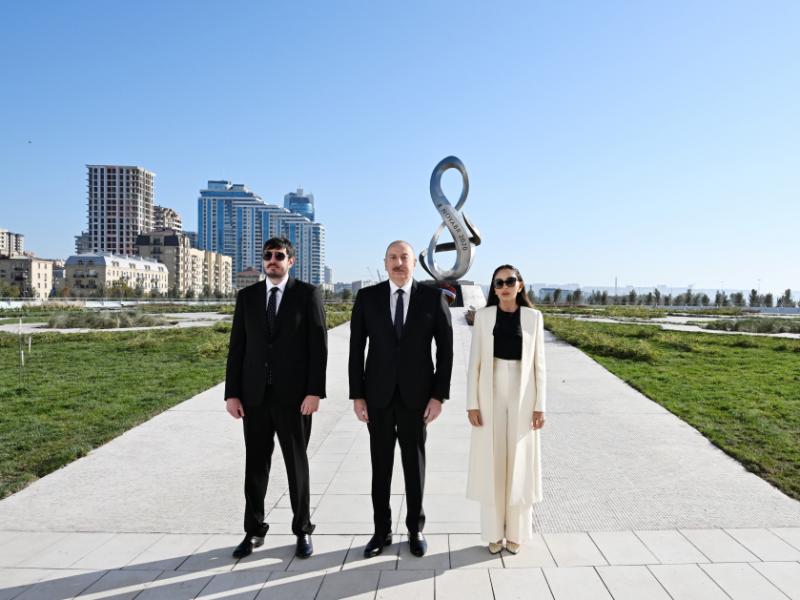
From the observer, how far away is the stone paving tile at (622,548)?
3.25 metres

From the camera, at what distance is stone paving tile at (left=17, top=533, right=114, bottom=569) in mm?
3268

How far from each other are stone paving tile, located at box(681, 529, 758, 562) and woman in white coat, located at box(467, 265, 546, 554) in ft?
3.30

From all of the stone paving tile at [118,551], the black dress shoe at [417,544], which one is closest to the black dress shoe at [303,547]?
the black dress shoe at [417,544]

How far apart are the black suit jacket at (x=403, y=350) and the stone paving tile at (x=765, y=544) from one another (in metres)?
2.02

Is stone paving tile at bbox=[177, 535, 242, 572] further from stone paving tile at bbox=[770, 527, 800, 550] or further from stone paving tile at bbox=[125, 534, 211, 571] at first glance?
stone paving tile at bbox=[770, 527, 800, 550]

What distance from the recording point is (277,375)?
11.4ft

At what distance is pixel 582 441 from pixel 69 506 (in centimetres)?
→ 464

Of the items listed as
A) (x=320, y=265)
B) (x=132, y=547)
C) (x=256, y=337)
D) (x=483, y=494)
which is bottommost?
(x=132, y=547)

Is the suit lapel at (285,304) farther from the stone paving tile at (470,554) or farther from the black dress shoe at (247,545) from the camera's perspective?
the stone paving tile at (470,554)

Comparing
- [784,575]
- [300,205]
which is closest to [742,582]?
[784,575]

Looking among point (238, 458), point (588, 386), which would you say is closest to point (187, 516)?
point (238, 458)

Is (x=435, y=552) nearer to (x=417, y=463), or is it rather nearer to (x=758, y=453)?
(x=417, y=463)

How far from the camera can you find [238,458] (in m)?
5.40

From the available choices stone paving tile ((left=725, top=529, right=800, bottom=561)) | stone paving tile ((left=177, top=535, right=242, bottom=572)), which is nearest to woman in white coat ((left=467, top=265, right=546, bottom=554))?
stone paving tile ((left=725, top=529, right=800, bottom=561))
